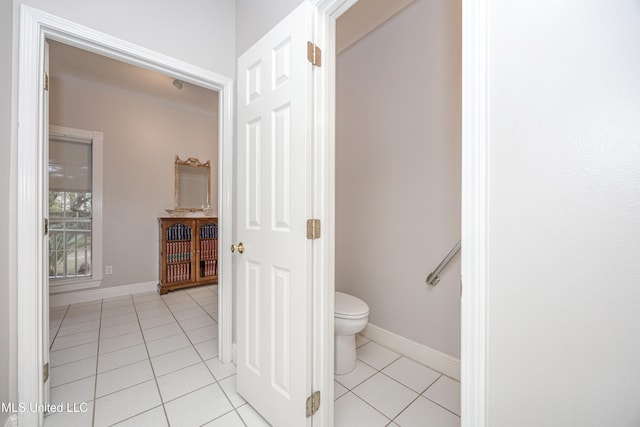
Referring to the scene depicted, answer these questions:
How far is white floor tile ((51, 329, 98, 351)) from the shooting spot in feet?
6.91

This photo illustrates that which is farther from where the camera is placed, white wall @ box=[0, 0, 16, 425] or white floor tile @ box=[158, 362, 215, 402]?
white floor tile @ box=[158, 362, 215, 402]

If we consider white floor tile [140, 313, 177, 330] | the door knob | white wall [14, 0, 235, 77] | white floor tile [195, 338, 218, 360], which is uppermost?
white wall [14, 0, 235, 77]

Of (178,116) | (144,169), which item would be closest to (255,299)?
(144,169)

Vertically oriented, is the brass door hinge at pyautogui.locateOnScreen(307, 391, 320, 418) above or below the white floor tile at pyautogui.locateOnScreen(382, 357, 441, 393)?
above

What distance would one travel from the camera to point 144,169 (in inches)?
142

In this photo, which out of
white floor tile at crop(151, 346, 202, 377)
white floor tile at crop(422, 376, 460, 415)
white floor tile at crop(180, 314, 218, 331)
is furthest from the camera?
white floor tile at crop(180, 314, 218, 331)

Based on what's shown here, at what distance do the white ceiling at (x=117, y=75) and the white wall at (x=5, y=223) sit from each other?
159cm

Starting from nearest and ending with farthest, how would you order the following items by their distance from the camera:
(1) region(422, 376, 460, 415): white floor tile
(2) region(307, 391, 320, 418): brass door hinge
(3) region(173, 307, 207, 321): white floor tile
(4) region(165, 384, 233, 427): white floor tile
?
(2) region(307, 391, 320, 418): brass door hinge < (4) region(165, 384, 233, 427): white floor tile < (1) region(422, 376, 460, 415): white floor tile < (3) region(173, 307, 207, 321): white floor tile

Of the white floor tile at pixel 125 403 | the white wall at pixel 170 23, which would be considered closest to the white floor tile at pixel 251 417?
the white floor tile at pixel 125 403

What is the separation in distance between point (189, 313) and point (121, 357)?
2.96 feet

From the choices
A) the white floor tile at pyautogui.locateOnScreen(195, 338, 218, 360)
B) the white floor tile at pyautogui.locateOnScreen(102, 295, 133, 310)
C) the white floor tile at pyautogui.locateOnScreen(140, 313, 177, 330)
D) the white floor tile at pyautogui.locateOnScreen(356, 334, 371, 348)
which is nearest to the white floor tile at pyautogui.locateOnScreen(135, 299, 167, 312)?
the white floor tile at pyautogui.locateOnScreen(102, 295, 133, 310)

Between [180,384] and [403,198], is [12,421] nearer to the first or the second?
[180,384]

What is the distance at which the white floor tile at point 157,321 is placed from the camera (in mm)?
2549

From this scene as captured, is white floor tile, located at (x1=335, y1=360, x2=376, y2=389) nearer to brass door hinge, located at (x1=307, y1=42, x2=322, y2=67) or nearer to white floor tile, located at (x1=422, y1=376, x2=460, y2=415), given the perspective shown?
white floor tile, located at (x1=422, y1=376, x2=460, y2=415)
